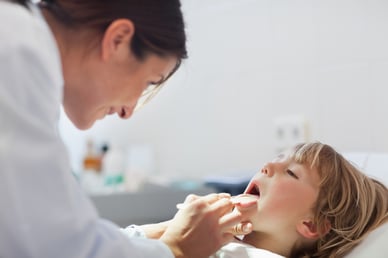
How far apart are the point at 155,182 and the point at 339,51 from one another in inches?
37.5

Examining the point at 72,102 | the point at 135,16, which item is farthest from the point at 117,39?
the point at 72,102

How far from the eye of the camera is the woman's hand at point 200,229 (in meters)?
0.85

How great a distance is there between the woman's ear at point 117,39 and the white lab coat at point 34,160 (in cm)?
10

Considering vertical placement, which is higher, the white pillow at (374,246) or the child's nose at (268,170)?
the child's nose at (268,170)

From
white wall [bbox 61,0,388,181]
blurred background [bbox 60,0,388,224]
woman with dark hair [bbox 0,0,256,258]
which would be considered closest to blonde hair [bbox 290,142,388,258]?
blurred background [bbox 60,0,388,224]

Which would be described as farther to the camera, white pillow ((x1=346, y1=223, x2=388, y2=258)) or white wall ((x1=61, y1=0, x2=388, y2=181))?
white wall ((x1=61, y1=0, x2=388, y2=181))

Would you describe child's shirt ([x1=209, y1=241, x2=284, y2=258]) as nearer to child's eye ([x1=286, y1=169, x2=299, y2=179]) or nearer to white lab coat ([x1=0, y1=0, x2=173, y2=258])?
child's eye ([x1=286, y1=169, x2=299, y2=179])

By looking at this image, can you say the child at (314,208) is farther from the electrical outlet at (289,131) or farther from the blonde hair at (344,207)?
the electrical outlet at (289,131)

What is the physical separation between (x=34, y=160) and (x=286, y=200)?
603 millimetres

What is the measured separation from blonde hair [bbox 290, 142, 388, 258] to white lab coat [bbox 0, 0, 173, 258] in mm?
533

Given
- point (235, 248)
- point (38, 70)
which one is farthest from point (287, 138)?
point (38, 70)

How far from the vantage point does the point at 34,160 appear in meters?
0.66

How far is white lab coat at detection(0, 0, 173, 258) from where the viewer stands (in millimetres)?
649

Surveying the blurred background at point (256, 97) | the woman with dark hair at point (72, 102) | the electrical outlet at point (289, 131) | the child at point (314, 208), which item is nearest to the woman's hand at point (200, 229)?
the woman with dark hair at point (72, 102)
